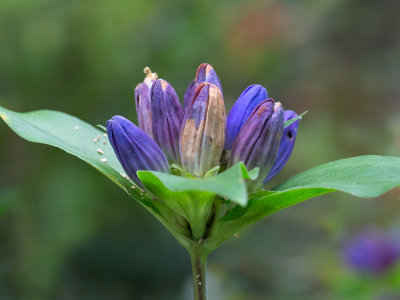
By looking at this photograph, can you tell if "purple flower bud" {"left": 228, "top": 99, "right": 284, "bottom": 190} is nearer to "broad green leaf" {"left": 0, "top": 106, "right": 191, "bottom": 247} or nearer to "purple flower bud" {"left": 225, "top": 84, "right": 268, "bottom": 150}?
"purple flower bud" {"left": 225, "top": 84, "right": 268, "bottom": 150}

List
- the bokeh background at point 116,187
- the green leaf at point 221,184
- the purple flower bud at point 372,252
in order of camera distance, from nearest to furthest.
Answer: the green leaf at point 221,184, the purple flower bud at point 372,252, the bokeh background at point 116,187

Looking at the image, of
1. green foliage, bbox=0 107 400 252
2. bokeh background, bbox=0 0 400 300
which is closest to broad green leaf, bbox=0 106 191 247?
green foliage, bbox=0 107 400 252

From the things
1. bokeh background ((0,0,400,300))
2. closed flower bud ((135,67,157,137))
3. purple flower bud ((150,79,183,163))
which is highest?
bokeh background ((0,0,400,300))

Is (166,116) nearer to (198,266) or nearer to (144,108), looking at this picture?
(144,108)

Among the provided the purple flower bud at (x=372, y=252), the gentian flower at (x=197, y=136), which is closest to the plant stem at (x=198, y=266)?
the gentian flower at (x=197, y=136)

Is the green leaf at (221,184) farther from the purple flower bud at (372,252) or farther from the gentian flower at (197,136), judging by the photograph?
the purple flower bud at (372,252)

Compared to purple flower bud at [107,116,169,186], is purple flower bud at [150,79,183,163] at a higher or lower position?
higher
